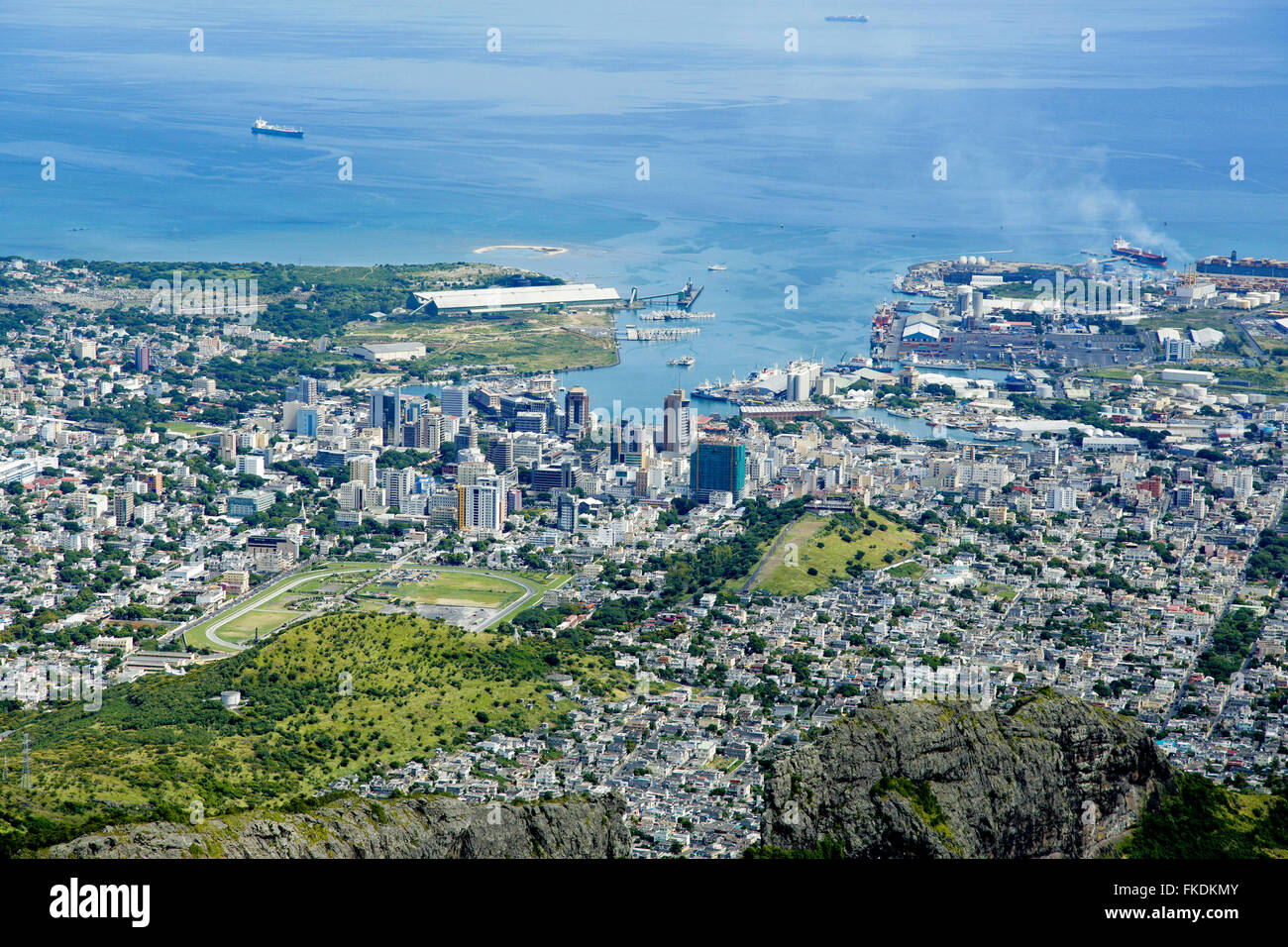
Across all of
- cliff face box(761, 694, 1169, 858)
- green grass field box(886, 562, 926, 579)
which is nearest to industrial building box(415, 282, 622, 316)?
green grass field box(886, 562, 926, 579)

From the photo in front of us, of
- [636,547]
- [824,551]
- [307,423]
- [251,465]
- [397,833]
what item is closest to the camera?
[397,833]

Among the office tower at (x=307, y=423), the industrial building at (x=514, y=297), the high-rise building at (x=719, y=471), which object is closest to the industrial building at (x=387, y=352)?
the industrial building at (x=514, y=297)

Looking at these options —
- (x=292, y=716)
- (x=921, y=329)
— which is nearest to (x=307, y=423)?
(x=292, y=716)

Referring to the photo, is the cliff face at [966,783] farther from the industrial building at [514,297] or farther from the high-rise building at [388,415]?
the industrial building at [514,297]

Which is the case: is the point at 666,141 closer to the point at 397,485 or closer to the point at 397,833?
the point at 397,485

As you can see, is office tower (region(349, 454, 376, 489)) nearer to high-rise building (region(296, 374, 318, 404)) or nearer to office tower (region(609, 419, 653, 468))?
office tower (region(609, 419, 653, 468))
